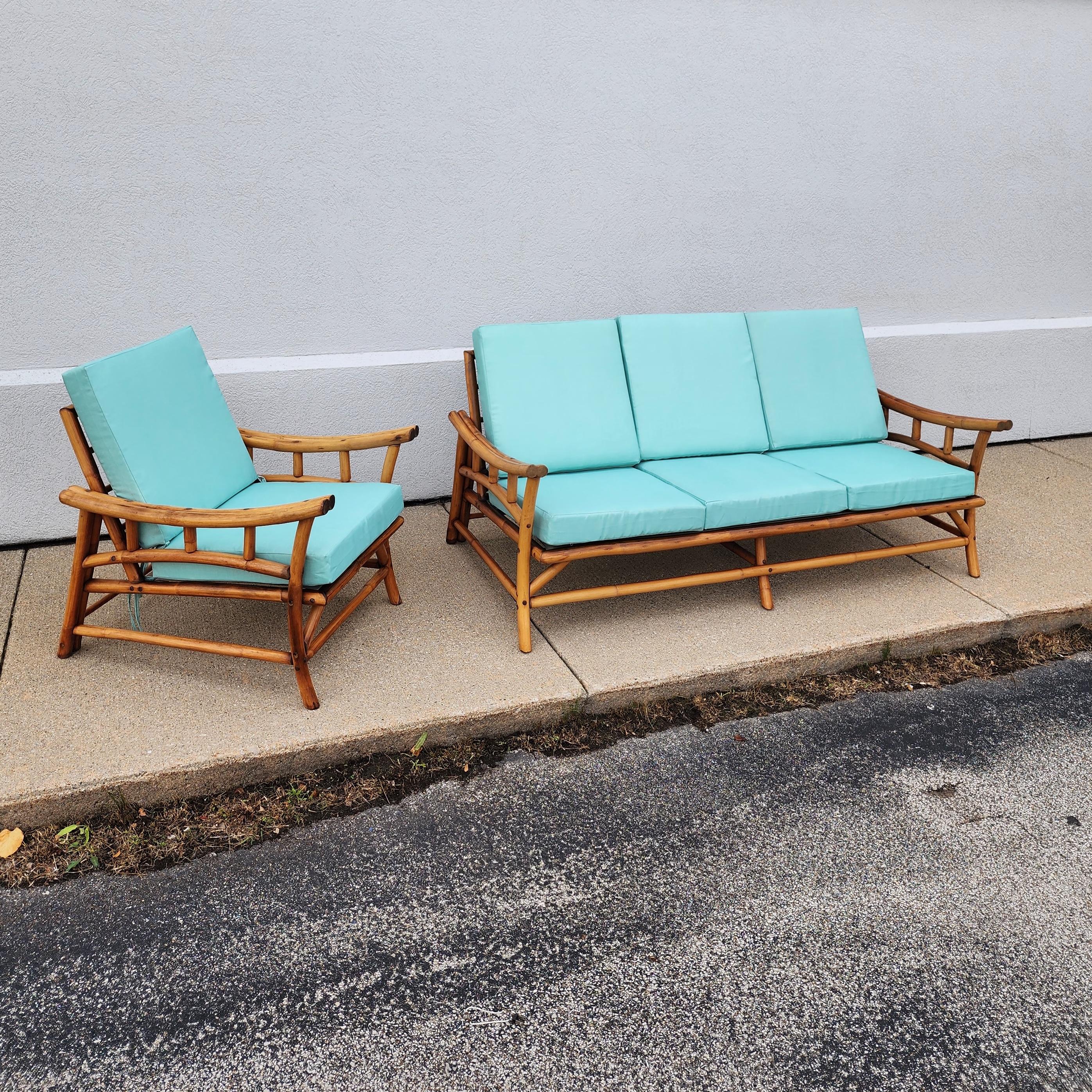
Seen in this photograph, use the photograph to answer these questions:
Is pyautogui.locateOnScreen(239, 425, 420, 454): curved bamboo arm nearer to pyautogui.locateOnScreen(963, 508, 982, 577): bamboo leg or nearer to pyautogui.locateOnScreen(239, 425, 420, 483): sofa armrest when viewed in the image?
pyautogui.locateOnScreen(239, 425, 420, 483): sofa armrest

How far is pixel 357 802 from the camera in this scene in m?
2.35

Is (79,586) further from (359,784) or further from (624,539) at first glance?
(624,539)

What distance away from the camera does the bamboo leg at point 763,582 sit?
127 inches

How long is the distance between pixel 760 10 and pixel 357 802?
3922 millimetres

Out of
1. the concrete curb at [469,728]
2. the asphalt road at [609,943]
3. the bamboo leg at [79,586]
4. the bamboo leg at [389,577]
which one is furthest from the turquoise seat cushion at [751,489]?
the bamboo leg at [79,586]

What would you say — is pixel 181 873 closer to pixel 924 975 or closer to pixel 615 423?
pixel 924 975

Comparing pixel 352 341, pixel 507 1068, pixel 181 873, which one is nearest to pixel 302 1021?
pixel 507 1068

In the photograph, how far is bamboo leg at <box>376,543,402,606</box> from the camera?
10.2 feet

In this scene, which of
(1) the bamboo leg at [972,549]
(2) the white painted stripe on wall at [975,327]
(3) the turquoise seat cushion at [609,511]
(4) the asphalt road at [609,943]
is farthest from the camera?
(2) the white painted stripe on wall at [975,327]

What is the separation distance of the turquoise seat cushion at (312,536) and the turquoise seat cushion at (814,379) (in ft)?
5.69

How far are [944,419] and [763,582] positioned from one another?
1.12 meters

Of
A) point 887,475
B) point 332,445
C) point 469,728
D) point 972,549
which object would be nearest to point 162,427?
point 332,445

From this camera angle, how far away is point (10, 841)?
214 centimetres

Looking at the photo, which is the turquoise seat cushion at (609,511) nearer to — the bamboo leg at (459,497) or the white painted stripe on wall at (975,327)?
the bamboo leg at (459,497)
